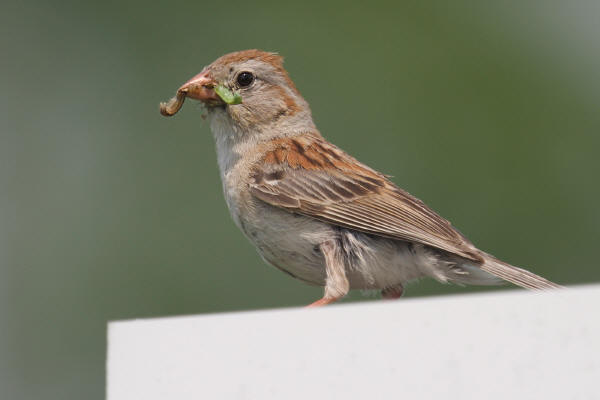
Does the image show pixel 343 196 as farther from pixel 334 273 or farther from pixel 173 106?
pixel 173 106

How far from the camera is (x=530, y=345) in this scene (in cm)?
195

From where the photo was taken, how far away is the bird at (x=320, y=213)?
155 inches

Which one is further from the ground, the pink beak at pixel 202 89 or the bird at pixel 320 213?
the pink beak at pixel 202 89

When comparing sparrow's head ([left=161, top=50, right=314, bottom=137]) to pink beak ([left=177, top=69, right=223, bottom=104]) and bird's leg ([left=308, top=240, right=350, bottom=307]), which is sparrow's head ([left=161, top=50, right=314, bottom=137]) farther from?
bird's leg ([left=308, top=240, right=350, bottom=307])

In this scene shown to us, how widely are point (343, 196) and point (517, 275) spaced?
84 cm

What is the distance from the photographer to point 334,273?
3.83m

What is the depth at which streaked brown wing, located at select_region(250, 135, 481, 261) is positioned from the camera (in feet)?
13.1

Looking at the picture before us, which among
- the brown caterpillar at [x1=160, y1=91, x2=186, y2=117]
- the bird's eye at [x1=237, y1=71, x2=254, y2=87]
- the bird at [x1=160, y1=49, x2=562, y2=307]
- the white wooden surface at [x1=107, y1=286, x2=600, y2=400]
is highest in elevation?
the bird's eye at [x1=237, y1=71, x2=254, y2=87]

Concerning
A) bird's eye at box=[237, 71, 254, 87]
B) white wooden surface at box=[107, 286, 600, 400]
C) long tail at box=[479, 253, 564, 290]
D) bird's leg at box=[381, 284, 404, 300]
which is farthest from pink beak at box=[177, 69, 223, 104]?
white wooden surface at box=[107, 286, 600, 400]

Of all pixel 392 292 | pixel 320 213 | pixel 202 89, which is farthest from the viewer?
pixel 202 89

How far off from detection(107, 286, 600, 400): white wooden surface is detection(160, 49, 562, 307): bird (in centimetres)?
145

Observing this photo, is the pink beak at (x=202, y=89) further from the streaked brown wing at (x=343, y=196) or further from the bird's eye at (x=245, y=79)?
the streaked brown wing at (x=343, y=196)

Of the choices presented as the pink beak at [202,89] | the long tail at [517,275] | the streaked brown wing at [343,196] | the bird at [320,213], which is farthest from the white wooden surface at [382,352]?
the pink beak at [202,89]

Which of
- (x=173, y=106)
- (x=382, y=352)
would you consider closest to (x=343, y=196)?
(x=173, y=106)
